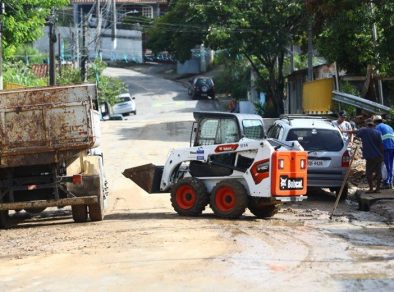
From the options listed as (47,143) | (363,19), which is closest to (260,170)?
(47,143)

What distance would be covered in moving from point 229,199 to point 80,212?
2.90 metres

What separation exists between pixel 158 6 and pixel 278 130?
66134 mm

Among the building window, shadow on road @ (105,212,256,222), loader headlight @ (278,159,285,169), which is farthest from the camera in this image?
the building window

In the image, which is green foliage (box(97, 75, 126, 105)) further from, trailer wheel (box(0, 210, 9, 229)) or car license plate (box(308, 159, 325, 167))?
trailer wheel (box(0, 210, 9, 229))

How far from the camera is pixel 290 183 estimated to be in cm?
1353

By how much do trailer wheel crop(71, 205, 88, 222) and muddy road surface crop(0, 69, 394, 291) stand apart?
0.24m

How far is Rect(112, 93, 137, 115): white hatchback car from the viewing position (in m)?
48.9

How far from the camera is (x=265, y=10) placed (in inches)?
1576

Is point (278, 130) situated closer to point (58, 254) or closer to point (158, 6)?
point (58, 254)

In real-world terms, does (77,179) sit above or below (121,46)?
below

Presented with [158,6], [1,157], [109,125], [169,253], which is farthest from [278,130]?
[158,6]

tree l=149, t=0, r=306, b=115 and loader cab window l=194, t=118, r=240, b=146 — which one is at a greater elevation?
tree l=149, t=0, r=306, b=115

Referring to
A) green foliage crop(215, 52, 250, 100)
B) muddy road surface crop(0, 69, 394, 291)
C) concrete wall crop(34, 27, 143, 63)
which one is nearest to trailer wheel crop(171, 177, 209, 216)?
muddy road surface crop(0, 69, 394, 291)

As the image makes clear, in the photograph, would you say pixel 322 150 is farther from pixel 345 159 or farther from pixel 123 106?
Result: pixel 123 106
